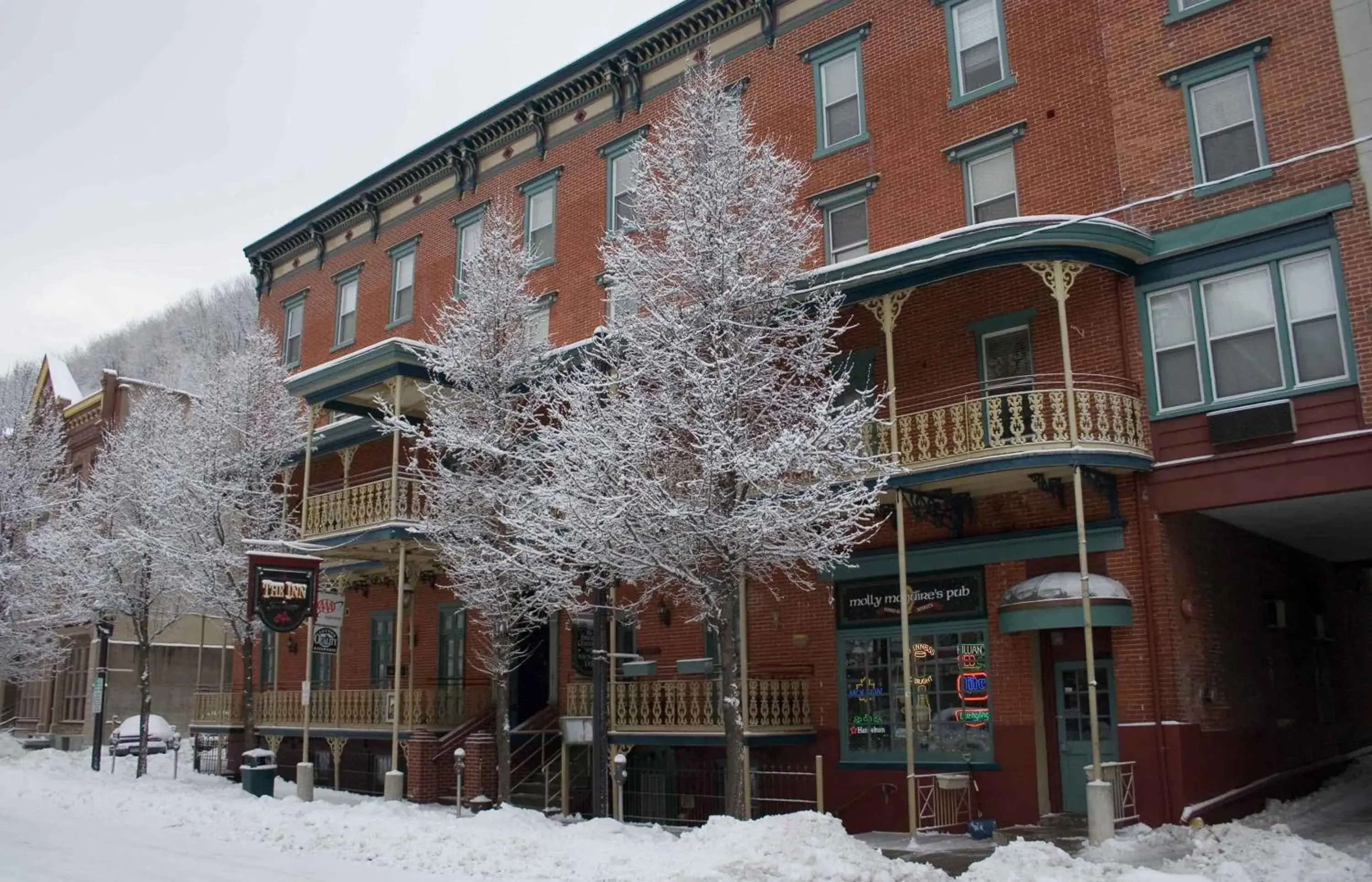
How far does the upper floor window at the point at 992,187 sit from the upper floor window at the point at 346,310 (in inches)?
721

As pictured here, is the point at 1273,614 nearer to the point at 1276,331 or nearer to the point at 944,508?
the point at 1276,331

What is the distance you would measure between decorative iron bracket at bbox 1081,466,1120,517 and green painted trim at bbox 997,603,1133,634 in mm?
1473

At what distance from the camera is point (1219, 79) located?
17.3 metres

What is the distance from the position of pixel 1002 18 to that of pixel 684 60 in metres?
7.01

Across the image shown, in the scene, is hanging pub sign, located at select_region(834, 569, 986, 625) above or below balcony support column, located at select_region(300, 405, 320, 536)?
below

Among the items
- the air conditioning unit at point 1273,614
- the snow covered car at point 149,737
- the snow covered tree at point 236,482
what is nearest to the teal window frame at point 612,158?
the snow covered tree at point 236,482

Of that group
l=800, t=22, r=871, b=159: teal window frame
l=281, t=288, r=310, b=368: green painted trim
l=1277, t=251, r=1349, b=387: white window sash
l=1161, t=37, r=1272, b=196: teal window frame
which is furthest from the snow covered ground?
l=281, t=288, r=310, b=368: green painted trim

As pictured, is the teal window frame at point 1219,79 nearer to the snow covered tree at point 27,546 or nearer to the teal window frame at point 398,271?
the teal window frame at point 398,271

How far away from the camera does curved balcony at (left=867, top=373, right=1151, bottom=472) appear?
16141mm

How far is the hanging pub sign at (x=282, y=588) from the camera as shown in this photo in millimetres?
21531

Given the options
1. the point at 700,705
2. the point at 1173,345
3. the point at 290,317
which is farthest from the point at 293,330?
the point at 1173,345

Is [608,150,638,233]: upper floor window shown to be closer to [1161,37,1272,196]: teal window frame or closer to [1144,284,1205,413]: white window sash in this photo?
[1161,37,1272,196]: teal window frame

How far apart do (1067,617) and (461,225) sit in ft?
61.2

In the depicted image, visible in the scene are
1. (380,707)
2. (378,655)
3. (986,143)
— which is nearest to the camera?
(986,143)
